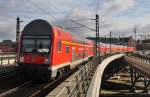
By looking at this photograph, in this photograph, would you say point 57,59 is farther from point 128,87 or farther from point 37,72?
point 128,87

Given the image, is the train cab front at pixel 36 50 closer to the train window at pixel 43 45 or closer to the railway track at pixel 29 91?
the train window at pixel 43 45

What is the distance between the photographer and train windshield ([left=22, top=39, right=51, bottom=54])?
21766mm

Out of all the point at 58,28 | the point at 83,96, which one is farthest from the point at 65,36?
the point at 83,96

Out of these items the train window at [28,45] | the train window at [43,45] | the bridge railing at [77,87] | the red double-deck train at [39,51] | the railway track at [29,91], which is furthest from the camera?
the train window at [28,45]

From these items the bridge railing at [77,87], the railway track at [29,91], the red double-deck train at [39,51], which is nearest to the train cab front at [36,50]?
the red double-deck train at [39,51]

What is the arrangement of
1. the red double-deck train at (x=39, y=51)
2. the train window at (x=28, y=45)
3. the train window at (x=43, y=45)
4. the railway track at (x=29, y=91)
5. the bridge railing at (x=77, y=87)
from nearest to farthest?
the bridge railing at (x=77, y=87)
the railway track at (x=29, y=91)
the red double-deck train at (x=39, y=51)
the train window at (x=43, y=45)
the train window at (x=28, y=45)

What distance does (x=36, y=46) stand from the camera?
22.0 meters

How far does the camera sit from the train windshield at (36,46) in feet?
71.4

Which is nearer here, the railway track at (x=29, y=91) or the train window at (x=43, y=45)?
the railway track at (x=29, y=91)

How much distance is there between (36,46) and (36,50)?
0.87ft

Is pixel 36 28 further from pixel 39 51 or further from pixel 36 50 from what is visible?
pixel 39 51

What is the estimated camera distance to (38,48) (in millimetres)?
21969

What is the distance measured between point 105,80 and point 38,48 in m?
47.7

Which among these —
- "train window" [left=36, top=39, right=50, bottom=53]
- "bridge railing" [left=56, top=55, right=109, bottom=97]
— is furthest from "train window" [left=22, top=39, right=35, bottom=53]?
"bridge railing" [left=56, top=55, right=109, bottom=97]
